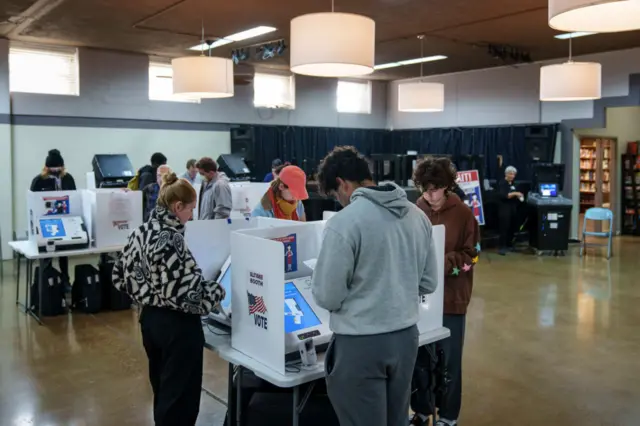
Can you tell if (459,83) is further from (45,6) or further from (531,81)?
(45,6)

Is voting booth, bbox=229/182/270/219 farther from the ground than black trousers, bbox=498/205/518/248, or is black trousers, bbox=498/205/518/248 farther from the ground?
voting booth, bbox=229/182/270/219

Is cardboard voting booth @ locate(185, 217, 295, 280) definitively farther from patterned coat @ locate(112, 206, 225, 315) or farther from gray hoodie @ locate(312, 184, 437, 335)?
gray hoodie @ locate(312, 184, 437, 335)

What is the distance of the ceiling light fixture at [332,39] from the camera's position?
12.1ft

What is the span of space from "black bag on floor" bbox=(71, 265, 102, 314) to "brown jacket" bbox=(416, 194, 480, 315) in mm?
3989

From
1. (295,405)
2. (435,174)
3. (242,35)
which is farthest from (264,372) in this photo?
(242,35)

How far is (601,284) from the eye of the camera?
286 inches

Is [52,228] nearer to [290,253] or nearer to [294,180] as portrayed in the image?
[294,180]

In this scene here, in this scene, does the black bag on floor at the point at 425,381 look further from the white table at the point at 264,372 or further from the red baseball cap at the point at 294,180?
the red baseball cap at the point at 294,180

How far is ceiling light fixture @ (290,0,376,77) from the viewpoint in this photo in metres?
3.68

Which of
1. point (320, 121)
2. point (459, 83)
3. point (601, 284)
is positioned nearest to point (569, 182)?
point (459, 83)

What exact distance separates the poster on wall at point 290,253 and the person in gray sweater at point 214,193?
314cm

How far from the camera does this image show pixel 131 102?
10.2 metres

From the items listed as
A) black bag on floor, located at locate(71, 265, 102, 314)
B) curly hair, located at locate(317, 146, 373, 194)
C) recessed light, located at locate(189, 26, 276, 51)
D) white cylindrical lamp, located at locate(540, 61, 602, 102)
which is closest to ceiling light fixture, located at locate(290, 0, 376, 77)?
curly hair, located at locate(317, 146, 373, 194)

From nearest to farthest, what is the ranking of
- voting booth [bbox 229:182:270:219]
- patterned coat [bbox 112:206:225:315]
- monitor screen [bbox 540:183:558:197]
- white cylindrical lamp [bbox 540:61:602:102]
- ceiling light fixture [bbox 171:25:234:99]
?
1. patterned coat [bbox 112:206:225:315]
2. ceiling light fixture [bbox 171:25:234:99]
3. white cylindrical lamp [bbox 540:61:602:102]
4. voting booth [bbox 229:182:270:219]
5. monitor screen [bbox 540:183:558:197]
